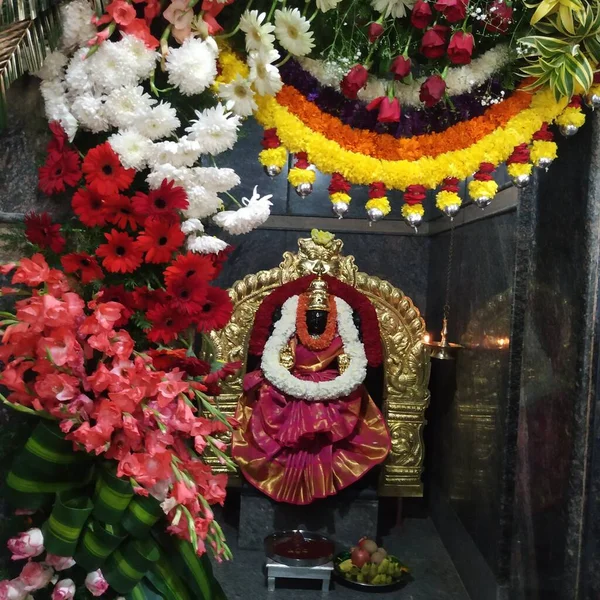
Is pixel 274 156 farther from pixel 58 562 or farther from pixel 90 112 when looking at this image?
pixel 58 562

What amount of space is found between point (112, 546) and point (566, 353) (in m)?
1.79

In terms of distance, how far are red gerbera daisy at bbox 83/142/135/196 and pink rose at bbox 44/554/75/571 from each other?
3.23 feet

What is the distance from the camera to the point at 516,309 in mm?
3369

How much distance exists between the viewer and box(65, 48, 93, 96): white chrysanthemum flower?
201cm

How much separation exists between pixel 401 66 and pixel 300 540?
267 cm

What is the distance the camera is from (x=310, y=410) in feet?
13.4

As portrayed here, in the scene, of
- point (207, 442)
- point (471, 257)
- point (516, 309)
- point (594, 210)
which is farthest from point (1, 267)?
point (471, 257)

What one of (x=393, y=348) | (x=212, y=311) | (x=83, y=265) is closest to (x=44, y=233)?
(x=83, y=265)

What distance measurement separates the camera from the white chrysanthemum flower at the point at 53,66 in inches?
80.4

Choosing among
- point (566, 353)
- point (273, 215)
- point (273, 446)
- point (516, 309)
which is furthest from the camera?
point (273, 215)

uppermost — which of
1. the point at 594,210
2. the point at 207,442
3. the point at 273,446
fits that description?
the point at 594,210

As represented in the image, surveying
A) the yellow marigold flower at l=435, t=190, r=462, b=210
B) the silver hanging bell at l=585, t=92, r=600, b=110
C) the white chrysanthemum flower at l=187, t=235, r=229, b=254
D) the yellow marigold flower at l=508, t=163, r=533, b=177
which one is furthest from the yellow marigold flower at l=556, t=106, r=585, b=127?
the white chrysanthemum flower at l=187, t=235, r=229, b=254

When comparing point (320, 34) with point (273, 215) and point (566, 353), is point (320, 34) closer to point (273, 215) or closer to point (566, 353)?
point (566, 353)

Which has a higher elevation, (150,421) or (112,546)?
(150,421)
